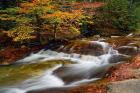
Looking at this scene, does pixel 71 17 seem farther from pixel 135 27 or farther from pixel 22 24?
pixel 135 27

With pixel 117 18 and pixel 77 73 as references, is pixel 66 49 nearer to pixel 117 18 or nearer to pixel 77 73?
pixel 77 73

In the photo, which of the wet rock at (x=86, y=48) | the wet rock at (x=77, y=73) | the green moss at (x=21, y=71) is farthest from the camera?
the wet rock at (x=86, y=48)

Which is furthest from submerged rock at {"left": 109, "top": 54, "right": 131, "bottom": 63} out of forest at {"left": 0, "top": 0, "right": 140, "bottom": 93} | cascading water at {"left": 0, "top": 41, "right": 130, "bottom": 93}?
cascading water at {"left": 0, "top": 41, "right": 130, "bottom": 93}

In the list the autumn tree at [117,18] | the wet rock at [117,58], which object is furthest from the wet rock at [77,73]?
the autumn tree at [117,18]

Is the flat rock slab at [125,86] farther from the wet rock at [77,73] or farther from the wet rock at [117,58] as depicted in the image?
the wet rock at [117,58]

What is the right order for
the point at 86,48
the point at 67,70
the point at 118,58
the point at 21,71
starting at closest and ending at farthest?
the point at 67,70 → the point at 21,71 → the point at 118,58 → the point at 86,48

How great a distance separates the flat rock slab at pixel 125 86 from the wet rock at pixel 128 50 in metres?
6.64

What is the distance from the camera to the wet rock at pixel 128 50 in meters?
20.8

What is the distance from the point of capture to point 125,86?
45.1 ft

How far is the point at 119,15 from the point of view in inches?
1166

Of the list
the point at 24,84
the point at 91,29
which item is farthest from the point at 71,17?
the point at 24,84

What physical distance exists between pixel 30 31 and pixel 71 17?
3.18 metres

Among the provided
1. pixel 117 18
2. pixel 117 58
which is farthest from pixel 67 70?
pixel 117 18

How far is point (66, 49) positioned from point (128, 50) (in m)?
4.30
